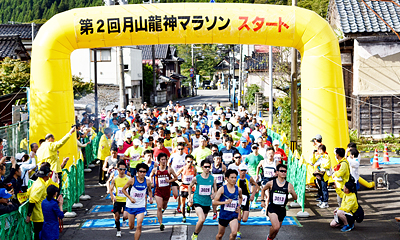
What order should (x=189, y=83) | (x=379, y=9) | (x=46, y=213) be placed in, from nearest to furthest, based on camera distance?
(x=46, y=213) → (x=379, y=9) → (x=189, y=83)

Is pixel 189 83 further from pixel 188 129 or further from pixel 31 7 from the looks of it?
pixel 188 129

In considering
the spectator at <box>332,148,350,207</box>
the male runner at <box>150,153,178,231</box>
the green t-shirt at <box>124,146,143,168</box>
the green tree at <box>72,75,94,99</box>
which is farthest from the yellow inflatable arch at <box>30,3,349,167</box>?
the green tree at <box>72,75,94,99</box>

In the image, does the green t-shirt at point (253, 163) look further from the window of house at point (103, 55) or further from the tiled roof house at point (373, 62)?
the window of house at point (103, 55)

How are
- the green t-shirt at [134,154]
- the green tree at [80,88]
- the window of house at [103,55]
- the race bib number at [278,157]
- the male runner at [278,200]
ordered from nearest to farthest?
the male runner at [278,200], the green t-shirt at [134,154], the race bib number at [278,157], the green tree at [80,88], the window of house at [103,55]

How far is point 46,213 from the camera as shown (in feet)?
25.7

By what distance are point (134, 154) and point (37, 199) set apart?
13.8 ft

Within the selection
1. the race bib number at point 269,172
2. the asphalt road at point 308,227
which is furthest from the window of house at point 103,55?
the race bib number at point 269,172

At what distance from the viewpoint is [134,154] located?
11.6 meters

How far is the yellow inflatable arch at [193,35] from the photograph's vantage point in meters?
12.5

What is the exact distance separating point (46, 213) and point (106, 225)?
2.18 m

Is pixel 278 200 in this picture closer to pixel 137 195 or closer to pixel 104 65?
pixel 137 195

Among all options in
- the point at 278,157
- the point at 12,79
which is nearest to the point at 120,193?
the point at 278,157

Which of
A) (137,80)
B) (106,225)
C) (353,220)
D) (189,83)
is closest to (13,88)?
(106,225)

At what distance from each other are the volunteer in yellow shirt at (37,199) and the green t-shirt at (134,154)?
3887 millimetres
